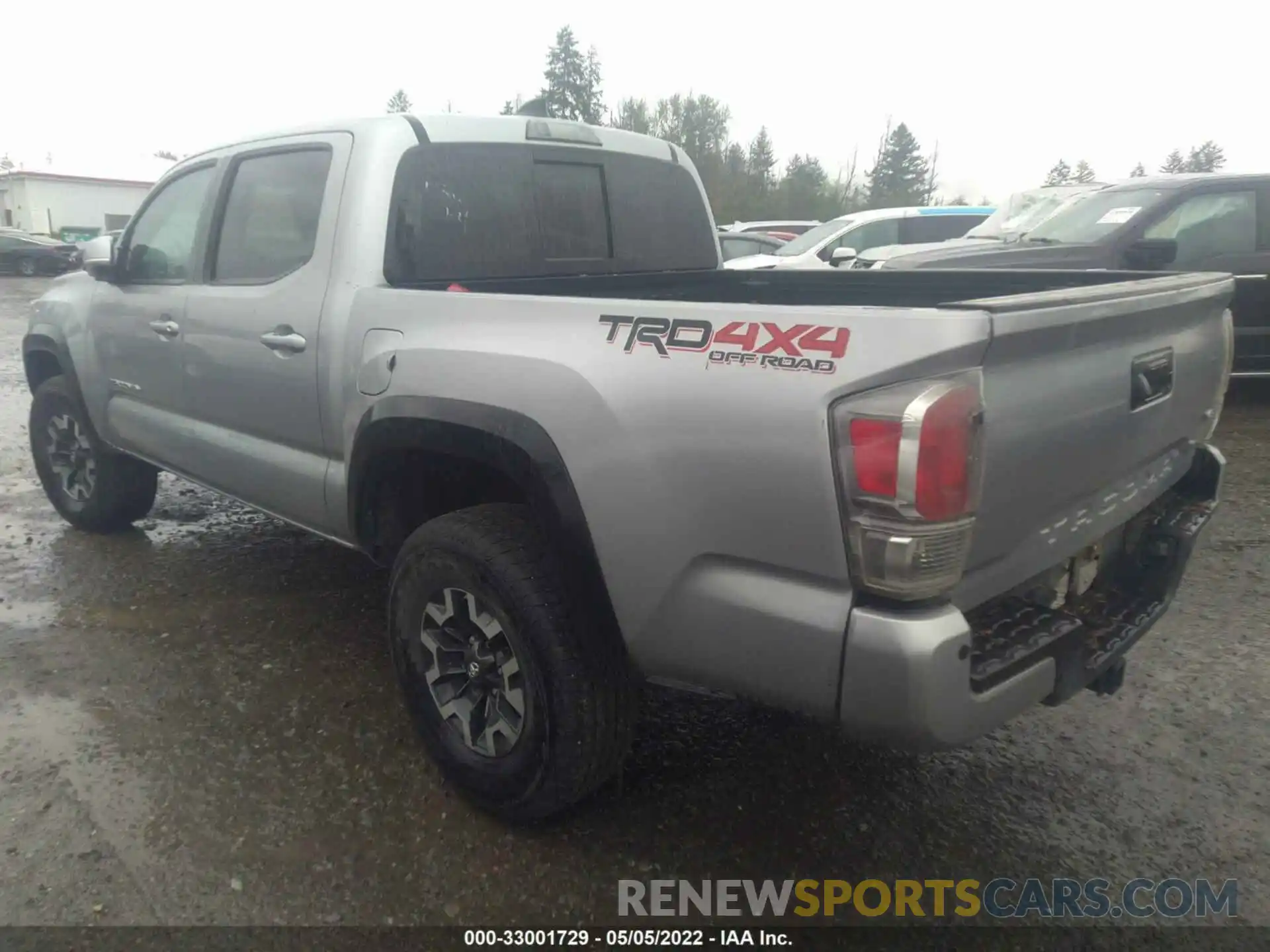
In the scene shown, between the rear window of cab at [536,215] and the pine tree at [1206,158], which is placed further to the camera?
the pine tree at [1206,158]

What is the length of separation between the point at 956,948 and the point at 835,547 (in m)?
1.10

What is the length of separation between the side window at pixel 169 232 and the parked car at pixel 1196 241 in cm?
530

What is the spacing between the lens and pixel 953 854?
2.57 meters

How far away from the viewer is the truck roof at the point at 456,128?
3158 millimetres

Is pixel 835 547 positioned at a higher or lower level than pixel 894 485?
lower

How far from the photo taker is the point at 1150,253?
6.98 m

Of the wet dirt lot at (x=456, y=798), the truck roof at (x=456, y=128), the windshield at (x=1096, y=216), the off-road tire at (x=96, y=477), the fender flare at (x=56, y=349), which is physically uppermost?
the truck roof at (x=456, y=128)

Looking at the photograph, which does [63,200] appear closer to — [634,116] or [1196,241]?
[634,116]

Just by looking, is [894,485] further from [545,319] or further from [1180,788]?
[1180,788]

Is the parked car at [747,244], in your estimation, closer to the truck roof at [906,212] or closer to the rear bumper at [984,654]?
the truck roof at [906,212]

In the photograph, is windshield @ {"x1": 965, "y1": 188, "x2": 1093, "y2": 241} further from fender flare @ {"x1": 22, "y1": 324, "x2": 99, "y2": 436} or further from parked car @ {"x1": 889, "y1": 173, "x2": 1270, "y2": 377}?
fender flare @ {"x1": 22, "y1": 324, "x2": 99, "y2": 436}

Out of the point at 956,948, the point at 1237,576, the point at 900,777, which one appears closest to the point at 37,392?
the point at 900,777

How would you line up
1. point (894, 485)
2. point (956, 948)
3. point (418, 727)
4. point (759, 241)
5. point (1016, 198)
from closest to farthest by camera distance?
1. point (894, 485)
2. point (956, 948)
3. point (418, 727)
4. point (1016, 198)
5. point (759, 241)

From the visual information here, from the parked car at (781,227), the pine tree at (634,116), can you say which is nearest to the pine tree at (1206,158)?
the pine tree at (634,116)
